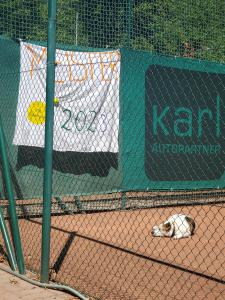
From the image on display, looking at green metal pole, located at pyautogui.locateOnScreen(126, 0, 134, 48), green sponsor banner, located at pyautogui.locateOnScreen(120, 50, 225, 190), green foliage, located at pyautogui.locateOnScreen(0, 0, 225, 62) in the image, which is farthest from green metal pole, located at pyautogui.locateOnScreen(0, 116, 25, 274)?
green metal pole, located at pyautogui.locateOnScreen(126, 0, 134, 48)

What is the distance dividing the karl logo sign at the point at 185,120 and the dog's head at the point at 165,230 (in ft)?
7.12

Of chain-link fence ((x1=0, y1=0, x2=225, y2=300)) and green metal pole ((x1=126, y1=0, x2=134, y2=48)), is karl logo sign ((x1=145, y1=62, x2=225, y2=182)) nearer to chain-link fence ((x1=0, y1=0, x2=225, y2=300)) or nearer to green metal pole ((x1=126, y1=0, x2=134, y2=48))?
chain-link fence ((x1=0, y1=0, x2=225, y2=300))

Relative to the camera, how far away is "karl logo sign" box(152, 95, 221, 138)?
8195mm

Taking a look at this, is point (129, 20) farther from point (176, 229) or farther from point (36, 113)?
point (176, 229)

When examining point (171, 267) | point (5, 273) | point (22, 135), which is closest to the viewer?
point (5, 273)

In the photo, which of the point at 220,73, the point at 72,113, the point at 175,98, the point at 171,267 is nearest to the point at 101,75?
the point at 72,113

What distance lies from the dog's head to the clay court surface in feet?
0.27

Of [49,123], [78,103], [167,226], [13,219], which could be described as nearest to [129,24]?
[78,103]

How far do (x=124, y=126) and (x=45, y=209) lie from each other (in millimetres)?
3777

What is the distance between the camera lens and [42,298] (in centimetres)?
392

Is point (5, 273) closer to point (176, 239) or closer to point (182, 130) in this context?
point (176, 239)

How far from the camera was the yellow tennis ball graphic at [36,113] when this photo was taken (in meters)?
7.39

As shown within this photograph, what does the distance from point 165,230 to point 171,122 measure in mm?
2517

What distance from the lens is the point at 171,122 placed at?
27.3 ft
